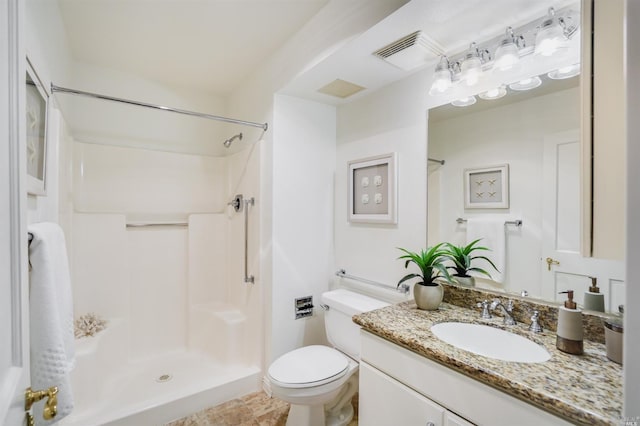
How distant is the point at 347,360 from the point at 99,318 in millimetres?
1935

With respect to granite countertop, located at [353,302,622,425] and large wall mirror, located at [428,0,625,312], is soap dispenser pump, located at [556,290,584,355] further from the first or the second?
large wall mirror, located at [428,0,625,312]

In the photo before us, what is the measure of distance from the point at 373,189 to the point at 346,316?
0.87 metres

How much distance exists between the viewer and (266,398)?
212cm

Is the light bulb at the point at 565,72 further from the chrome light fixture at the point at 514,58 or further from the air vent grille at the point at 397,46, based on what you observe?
the air vent grille at the point at 397,46

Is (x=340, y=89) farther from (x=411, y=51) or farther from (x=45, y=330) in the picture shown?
(x=45, y=330)

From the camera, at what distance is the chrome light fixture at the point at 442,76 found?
1498 mm

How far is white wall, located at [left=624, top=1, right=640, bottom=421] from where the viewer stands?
1.87 ft

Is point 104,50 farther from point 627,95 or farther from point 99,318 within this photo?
point 627,95

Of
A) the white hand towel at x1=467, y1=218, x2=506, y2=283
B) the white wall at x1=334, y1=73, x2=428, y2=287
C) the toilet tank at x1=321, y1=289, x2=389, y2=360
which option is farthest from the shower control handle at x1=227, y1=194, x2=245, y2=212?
the white hand towel at x1=467, y1=218, x2=506, y2=283

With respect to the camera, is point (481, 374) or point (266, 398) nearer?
point (481, 374)

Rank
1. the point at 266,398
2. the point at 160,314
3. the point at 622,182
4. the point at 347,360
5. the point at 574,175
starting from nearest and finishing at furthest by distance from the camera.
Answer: the point at 622,182, the point at 574,175, the point at 347,360, the point at 266,398, the point at 160,314

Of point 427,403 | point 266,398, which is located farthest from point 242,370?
point 427,403

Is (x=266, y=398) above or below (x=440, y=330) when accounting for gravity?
below

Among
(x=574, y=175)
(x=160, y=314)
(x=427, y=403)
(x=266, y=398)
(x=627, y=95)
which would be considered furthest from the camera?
(x=160, y=314)
